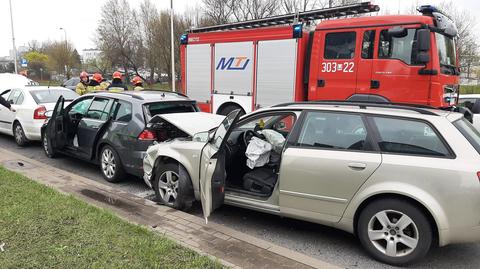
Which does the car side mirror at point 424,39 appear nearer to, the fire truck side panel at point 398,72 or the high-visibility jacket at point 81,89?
the fire truck side panel at point 398,72

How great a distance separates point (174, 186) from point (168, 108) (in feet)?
5.96

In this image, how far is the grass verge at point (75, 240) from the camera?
3279 mm

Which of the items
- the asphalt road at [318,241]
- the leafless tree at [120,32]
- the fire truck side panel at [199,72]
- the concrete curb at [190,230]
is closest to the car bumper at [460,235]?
the asphalt road at [318,241]

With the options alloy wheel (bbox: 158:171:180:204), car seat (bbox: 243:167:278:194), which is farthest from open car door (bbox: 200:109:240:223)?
alloy wheel (bbox: 158:171:180:204)

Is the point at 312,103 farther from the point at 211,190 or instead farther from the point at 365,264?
the point at 365,264

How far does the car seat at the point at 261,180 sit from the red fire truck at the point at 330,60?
3.32m

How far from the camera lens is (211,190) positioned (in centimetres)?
412

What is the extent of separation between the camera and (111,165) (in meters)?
6.24

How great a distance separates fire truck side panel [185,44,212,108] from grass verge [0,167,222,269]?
238 inches

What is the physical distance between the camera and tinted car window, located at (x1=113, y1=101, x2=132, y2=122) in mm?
6025

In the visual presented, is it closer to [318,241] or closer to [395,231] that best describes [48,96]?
[318,241]

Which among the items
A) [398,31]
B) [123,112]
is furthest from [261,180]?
[398,31]

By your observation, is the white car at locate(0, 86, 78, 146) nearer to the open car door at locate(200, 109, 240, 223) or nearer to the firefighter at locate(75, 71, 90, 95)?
the firefighter at locate(75, 71, 90, 95)

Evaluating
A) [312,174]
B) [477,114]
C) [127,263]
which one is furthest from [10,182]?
[477,114]
